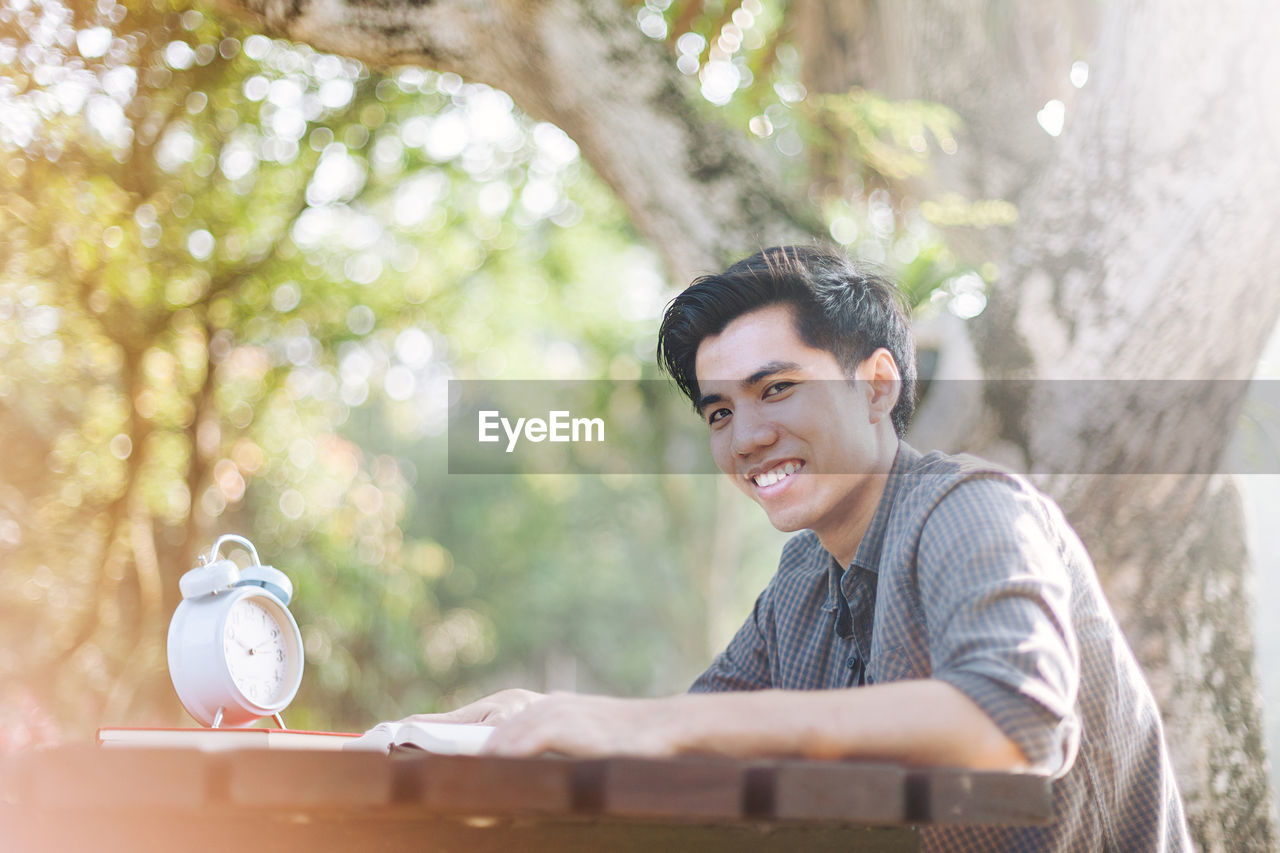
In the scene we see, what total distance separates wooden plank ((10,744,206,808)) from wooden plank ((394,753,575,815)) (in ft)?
0.61

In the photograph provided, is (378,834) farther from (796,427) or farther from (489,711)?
(796,427)

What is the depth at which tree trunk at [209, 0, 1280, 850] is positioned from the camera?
2781mm

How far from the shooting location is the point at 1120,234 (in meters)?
2.85

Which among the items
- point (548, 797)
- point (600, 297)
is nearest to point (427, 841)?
point (548, 797)

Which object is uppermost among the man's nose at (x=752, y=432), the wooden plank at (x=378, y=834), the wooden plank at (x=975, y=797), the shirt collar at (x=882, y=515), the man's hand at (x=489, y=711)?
the man's nose at (x=752, y=432)

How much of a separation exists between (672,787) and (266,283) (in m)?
5.51

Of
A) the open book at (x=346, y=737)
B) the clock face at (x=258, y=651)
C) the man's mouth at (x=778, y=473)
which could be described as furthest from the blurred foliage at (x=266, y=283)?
the open book at (x=346, y=737)

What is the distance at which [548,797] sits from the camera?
88 centimetres

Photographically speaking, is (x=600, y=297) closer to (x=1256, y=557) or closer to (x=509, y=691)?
(x=1256, y=557)

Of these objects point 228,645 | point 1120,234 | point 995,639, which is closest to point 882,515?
point 995,639

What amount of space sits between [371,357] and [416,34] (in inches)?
160

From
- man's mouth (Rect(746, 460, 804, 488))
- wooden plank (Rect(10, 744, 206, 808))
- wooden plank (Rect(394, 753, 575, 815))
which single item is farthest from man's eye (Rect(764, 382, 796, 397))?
wooden plank (Rect(10, 744, 206, 808))

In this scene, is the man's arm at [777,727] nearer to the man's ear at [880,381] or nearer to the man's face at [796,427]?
the man's face at [796,427]

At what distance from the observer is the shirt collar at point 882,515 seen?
5.50 feet
